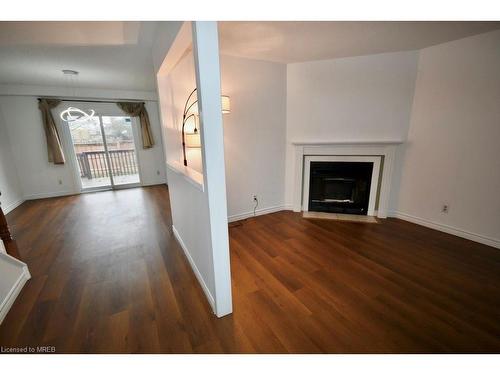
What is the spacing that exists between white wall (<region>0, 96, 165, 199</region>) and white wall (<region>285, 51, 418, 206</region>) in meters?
5.28

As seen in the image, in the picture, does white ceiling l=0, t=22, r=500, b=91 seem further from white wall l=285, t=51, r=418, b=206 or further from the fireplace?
the fireplace

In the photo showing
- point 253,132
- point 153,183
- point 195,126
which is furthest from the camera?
point 153,183

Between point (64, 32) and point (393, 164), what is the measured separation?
164 inches

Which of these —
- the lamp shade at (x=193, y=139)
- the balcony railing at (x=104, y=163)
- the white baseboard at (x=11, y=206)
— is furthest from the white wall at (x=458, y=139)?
the white baseboard at (x=11, y=206)

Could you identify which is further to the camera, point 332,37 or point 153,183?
point 153,183

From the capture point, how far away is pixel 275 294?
1695mm

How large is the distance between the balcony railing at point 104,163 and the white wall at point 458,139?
20.3 feet

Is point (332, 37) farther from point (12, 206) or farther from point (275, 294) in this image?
point (12, 206)

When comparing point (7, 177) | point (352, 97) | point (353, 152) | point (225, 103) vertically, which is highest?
point (352, 97)

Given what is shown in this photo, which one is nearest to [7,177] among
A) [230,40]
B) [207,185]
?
[230,40]

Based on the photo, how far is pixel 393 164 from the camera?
117 inches

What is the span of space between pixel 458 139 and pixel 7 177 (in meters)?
7.36

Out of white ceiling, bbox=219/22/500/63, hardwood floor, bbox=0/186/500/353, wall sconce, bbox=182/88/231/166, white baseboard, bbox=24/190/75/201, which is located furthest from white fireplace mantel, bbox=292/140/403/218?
white baseboard, bbox=24/190/75/201
